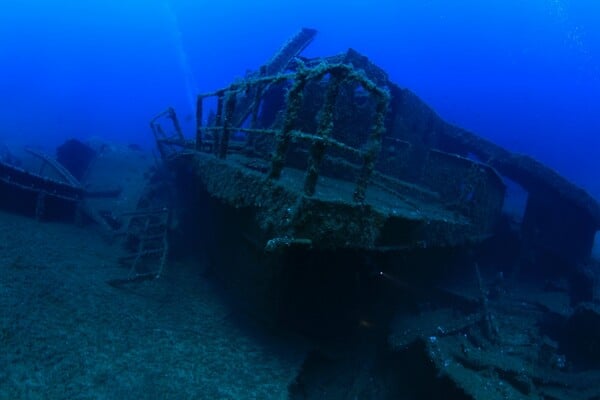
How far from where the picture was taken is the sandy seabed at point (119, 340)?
379 centimetres

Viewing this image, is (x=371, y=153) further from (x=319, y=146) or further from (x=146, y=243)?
(x=146, y=243)

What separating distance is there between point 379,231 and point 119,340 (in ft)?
10.6

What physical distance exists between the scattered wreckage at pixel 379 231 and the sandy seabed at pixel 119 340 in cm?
41

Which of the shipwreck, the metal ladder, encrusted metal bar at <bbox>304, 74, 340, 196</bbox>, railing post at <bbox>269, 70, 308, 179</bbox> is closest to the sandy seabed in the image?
the metal ladder

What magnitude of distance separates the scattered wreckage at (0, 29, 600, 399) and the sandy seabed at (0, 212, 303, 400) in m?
0.41

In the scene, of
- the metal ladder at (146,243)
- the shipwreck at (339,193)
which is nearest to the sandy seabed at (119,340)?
the metal ladder at (146,243)

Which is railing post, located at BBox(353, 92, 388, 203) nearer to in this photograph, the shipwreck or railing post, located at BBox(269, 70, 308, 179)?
the shipwreck

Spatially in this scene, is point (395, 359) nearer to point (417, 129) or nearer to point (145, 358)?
point (145, 358)

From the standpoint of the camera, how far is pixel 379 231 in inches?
178

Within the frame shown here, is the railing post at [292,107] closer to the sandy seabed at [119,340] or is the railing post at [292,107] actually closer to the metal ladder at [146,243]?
the sandy seabed at [119,340]

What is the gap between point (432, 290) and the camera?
25.3 feet

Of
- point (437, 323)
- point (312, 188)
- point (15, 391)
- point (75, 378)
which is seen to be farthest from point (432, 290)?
point (15, 391)

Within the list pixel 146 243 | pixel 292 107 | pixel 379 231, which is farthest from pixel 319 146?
pixel 146 243

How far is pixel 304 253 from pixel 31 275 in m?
3.95
